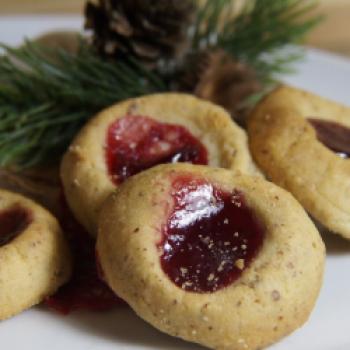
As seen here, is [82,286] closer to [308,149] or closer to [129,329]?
[129,329]

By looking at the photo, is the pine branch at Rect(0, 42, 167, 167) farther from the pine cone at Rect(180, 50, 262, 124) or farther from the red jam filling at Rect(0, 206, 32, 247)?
the red jam filling at Rect(0, 206, 32, 247)

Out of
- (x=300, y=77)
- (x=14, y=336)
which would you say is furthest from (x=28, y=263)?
(x=300, y=77)

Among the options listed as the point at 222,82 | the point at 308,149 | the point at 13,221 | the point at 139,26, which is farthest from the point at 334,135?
the point at 13,221

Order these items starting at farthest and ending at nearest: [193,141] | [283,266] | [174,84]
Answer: [174,84], [193,141], [283,266]

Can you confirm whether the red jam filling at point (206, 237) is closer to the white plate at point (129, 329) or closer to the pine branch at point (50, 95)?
the white plate at point (129, 329)

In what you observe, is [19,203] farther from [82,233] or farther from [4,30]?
[4,30]

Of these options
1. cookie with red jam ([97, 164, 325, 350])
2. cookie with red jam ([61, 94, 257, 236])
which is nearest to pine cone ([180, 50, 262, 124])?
cookie with red jam ([61, 94, 257, 236])
